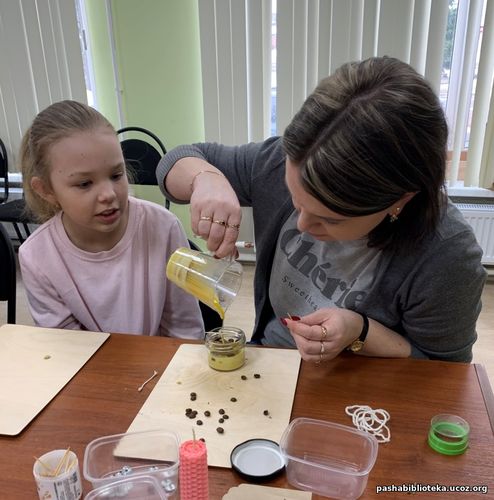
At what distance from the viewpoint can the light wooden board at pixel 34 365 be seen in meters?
0.79

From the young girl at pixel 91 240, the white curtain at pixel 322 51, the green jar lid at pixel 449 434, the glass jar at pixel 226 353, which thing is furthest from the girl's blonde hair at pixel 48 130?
the white curtain at pixel 322 51

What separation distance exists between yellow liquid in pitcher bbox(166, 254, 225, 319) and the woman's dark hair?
273mm

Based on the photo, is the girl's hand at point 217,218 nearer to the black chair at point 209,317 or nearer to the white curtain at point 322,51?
the black chair at point 209,317

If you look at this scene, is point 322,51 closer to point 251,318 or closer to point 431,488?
point 251,318

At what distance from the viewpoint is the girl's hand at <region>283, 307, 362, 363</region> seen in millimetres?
821

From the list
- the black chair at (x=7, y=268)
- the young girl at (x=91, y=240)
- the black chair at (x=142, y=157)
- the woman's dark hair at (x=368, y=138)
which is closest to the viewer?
the woman's dark hair at (x=368, y=138)

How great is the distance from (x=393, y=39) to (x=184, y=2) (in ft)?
3.78

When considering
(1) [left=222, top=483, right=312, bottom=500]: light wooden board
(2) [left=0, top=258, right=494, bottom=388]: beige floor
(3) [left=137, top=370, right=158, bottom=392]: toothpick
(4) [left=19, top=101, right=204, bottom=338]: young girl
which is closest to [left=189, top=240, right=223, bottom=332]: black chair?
(4) [left=19, top=101, right=204, bottom=338]: young girl

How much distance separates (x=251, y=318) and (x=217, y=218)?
1604mm

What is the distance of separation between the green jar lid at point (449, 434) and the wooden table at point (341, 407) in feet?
0.04

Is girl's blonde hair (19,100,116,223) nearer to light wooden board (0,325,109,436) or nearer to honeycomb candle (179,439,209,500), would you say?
light wooden board (0,325,109,436)

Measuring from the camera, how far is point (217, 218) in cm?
92

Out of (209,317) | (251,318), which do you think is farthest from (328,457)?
(251,318)

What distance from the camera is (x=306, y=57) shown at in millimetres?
2492
